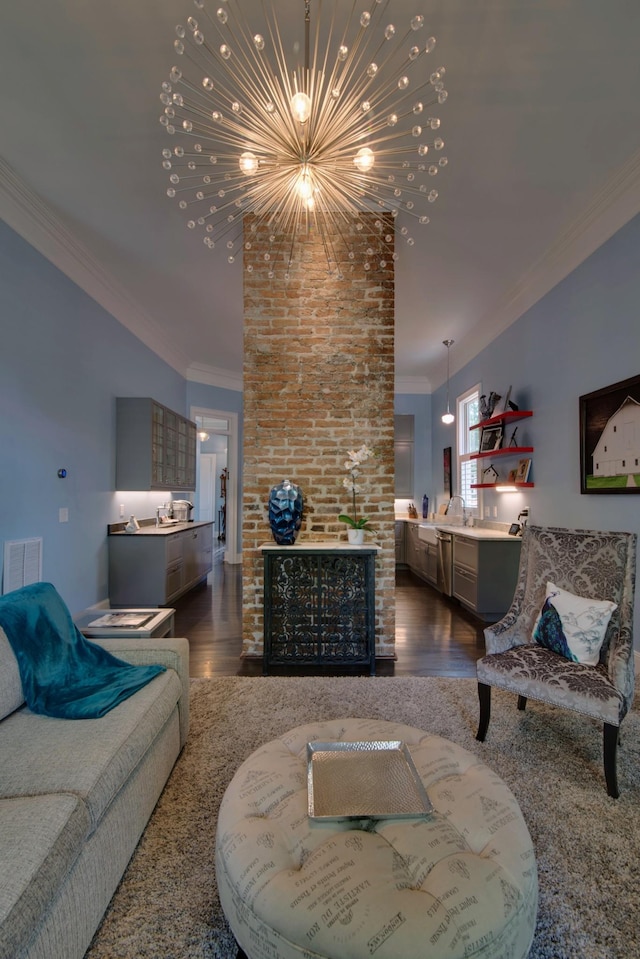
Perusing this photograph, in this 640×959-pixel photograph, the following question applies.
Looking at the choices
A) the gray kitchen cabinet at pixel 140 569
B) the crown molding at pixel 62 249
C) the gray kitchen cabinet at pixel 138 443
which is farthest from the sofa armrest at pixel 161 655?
the crown molding at pixel 62 249

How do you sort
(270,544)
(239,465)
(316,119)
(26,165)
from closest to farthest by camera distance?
(316,119), (26,165), (270,544), (239,465)

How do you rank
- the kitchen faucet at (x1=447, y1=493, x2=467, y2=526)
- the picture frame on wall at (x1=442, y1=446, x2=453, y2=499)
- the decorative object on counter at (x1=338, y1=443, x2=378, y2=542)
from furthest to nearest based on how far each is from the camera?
1. the picture frame on wall at (x1=442, y1=446, x2=453, y2=499)
2. the kitchen faucet at (x1=447, y1=493, x2=467, y2=526)
3. the decorative object on counter at (x1=338, y1=443, x2=378, y2=542)

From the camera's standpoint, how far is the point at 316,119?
1935mm

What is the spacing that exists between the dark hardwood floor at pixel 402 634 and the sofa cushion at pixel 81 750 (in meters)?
1.53

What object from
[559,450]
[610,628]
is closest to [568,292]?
[559,450]

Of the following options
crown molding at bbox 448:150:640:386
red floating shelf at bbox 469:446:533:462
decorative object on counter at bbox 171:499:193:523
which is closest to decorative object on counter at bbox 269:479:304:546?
red floating shelf at bbox 469:446:533:462

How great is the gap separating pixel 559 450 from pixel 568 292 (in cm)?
138

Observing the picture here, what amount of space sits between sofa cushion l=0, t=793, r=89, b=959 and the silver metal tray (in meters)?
0.60

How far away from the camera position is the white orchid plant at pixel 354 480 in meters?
3.29

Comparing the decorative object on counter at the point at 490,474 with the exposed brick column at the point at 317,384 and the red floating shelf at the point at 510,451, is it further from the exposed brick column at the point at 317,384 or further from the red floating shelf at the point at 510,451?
the exposed brick column at the point at 317,384

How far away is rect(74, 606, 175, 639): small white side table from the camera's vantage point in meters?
2.49

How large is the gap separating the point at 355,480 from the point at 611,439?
1.93m

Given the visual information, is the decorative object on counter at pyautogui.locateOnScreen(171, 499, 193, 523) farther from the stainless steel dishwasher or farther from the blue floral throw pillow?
the blue floral throw pillow

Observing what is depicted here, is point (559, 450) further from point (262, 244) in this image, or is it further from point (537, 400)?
point (262, 244)
